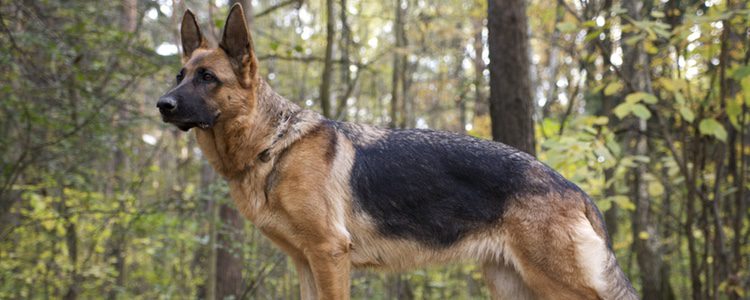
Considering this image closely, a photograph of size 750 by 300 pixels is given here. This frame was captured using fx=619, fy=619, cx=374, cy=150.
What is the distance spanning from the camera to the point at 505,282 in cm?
400

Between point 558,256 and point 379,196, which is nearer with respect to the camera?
point 558,256

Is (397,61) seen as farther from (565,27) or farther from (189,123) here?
(189,123)

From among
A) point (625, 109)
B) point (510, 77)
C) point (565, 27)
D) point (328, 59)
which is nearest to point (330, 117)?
point (328, 59)

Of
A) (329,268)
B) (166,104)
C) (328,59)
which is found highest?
(328,59)

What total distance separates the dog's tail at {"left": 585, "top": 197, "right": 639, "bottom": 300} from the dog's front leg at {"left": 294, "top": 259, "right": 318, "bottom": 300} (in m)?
1.76

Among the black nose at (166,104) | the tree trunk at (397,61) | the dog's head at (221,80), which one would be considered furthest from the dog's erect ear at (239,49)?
the tree trunk at (397,61)

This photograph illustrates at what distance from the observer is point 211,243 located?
6734 millimetres

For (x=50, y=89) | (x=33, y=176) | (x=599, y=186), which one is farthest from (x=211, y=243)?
(x=599, y=186)

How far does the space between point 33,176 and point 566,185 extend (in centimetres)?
825

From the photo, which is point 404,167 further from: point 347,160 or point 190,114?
point 190,114

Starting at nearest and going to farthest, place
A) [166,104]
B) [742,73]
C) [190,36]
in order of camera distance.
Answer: [166,104] → [190,36] → [742,73]

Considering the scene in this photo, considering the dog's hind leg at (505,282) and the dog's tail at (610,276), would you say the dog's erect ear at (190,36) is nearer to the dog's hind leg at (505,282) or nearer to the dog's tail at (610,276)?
the dog's hind leg at (505,282)

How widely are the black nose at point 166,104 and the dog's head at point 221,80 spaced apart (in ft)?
0.21

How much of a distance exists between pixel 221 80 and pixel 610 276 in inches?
104
